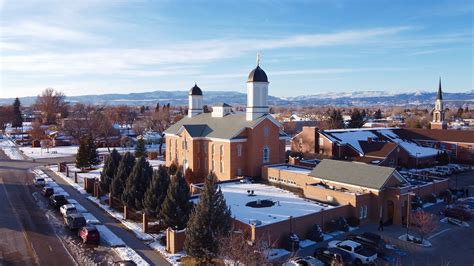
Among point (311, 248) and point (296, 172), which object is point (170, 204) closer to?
point (311, 248)

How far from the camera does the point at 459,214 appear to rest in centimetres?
3180

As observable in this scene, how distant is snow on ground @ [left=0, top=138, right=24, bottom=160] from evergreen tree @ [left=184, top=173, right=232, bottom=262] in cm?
5354

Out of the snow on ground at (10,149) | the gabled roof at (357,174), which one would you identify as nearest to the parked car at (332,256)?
the gabled roof at (357,174)

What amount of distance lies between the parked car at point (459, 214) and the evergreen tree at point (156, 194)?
22840mm

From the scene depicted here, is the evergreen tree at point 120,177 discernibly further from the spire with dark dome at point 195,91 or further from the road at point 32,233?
the spire with dark dome at point 195,91

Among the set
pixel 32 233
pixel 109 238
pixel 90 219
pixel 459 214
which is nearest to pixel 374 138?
pixel 459 214

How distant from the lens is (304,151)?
6072cm

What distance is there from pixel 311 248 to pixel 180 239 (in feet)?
27.8

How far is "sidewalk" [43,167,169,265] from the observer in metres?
23.6

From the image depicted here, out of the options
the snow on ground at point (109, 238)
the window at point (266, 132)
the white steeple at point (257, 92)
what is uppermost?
the white steeple at point (257, 92)

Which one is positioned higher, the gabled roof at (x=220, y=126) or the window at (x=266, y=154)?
the gabled roof at (x=220, y=126)

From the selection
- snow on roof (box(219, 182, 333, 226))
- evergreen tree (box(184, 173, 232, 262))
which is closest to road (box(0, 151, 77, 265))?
evergreen tree (box(184, 173, 232, 262))

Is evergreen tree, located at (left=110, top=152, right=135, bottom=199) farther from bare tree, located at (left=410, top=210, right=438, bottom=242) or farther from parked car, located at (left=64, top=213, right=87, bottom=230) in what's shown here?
bare tree, located at (left=410, top=210, right=438, bottom=242)

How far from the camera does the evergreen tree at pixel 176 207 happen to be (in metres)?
25.8
